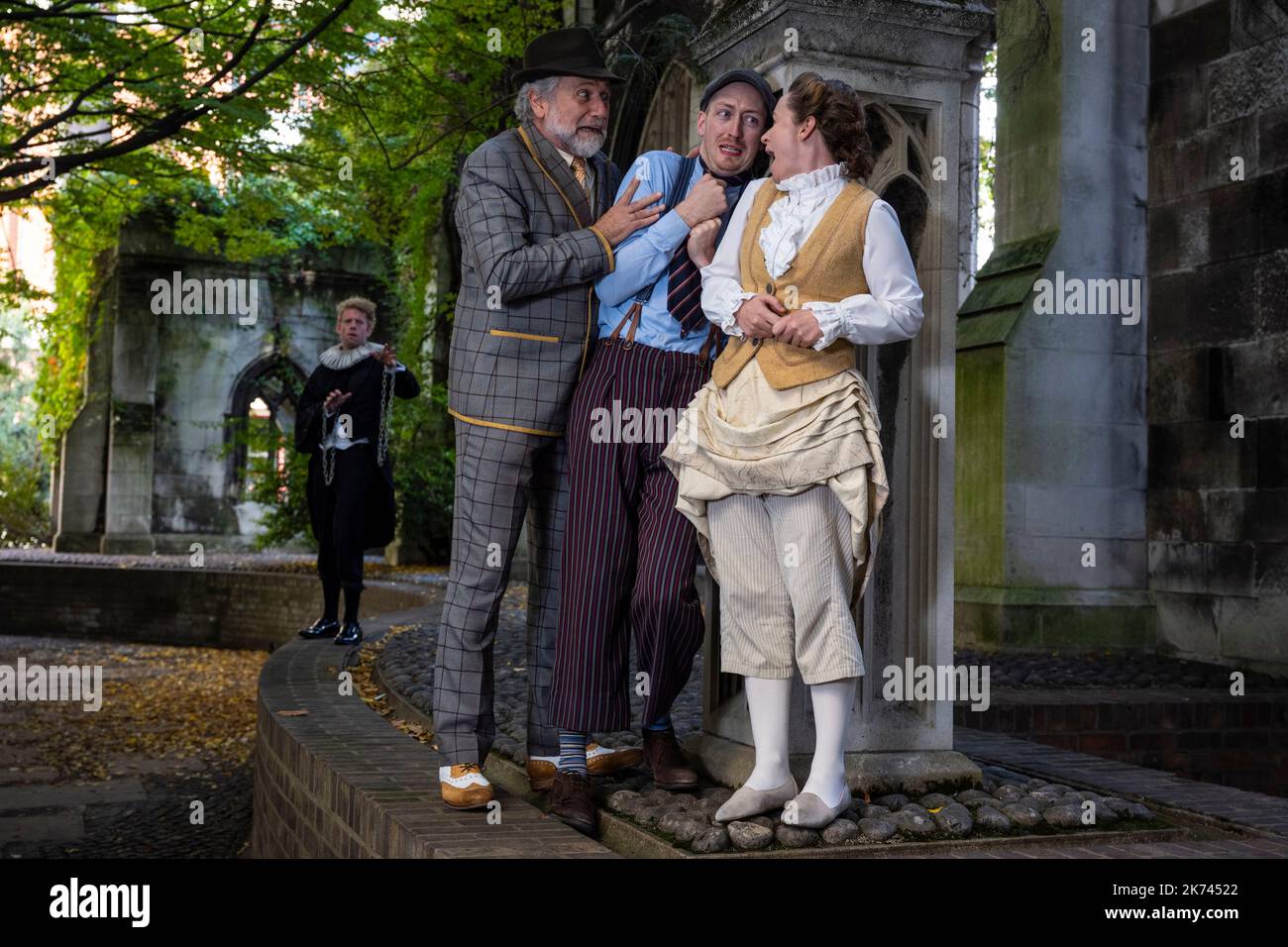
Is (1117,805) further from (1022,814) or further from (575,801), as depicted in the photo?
(575,801)

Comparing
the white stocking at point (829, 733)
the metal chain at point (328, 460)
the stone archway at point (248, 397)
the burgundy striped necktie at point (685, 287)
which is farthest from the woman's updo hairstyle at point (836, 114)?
the stone archway at point (248, 397)

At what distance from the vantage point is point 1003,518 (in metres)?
8.71

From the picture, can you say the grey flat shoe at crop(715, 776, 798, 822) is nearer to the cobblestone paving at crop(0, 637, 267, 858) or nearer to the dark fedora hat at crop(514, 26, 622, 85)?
the dark fedora hat at crop(514, 26, 622, 85)

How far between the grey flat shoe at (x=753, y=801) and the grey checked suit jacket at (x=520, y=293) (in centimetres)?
113

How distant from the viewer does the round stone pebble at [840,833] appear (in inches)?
131

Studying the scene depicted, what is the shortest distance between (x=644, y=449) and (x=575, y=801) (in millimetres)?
969

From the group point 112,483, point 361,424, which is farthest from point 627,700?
point 112,483

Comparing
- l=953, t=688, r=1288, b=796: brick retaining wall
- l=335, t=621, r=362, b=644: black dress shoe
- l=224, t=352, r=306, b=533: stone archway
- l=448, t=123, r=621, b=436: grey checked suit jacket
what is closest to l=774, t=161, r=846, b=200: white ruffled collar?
l=448, t=123, r=621, b=436: grey checked suit jacket

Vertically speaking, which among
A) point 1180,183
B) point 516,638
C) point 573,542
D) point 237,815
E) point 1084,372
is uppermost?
point 1180,183

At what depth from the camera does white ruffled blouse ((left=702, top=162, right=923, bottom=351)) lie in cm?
334

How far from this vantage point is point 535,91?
3918mm

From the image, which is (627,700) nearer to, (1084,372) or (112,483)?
(1084,372)

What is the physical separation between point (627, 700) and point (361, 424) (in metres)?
4.93

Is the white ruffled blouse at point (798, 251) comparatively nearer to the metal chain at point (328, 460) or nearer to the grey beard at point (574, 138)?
the grey beard at point (574, 138)
